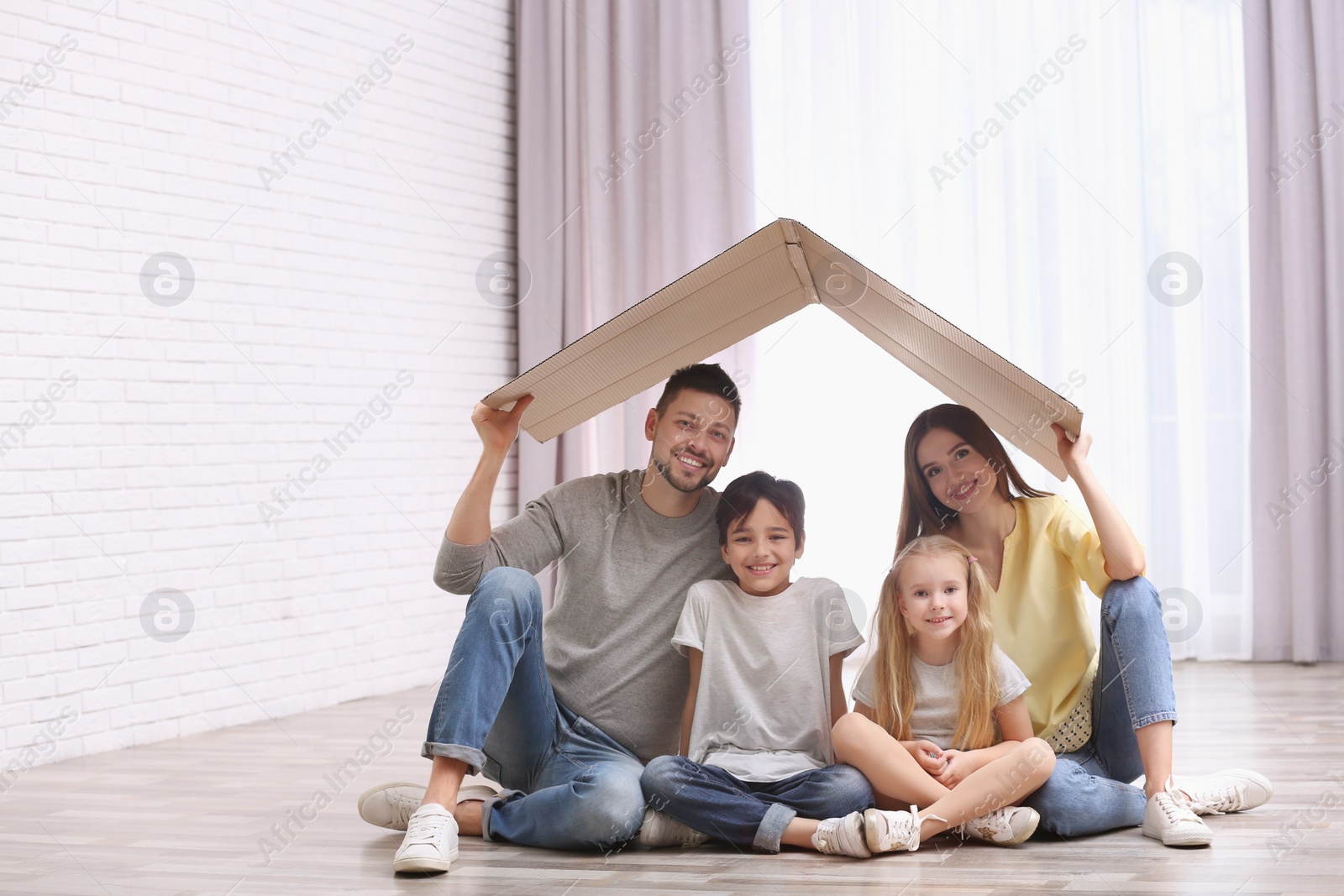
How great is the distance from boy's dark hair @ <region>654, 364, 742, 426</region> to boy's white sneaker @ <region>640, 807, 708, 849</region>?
2.10 ft

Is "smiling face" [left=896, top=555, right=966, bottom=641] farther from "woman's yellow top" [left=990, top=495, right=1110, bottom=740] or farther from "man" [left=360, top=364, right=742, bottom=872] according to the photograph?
"man" [left=360, top=364, right=742, bottom=872]

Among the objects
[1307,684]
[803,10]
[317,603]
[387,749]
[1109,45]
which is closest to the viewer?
[387,749]

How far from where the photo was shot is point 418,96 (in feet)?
13.3

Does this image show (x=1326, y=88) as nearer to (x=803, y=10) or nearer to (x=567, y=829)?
(x=803, y=10)

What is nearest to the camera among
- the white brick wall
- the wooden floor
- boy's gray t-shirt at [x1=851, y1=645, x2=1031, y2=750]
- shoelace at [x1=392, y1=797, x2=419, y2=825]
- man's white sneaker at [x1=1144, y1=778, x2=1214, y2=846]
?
the wooden floor

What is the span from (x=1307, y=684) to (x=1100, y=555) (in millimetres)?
1712

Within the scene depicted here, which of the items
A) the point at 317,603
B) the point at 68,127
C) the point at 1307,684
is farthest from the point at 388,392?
the point at 1307,684

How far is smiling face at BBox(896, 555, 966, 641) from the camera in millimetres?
1969

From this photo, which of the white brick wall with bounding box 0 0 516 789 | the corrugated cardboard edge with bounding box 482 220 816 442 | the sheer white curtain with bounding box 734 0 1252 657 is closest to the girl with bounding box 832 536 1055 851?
the corrugated cardboard edge with bounding box 482 220 816 442

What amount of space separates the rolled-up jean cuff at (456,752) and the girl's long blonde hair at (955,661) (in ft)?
2.00

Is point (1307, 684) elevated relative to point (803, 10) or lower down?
lower down

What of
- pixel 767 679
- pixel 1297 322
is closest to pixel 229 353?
pixel 767 679

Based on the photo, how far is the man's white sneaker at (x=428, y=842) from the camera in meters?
1.81

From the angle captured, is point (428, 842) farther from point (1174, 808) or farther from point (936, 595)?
point (1174, 808)
